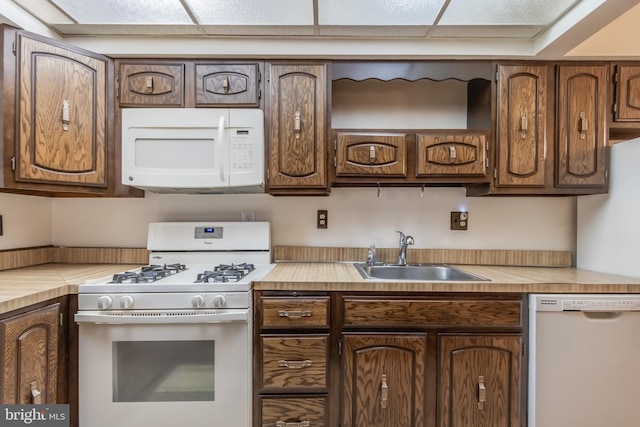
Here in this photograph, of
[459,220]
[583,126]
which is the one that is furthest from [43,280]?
[583,126]

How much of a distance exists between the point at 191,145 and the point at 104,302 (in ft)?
2.80

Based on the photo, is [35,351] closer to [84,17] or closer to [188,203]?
[188,203]

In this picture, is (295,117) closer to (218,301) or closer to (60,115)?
(218,301)

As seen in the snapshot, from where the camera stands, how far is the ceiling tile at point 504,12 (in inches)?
61.3

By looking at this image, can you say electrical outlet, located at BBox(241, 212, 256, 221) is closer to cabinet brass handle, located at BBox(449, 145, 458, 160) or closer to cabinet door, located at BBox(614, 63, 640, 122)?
cabinet brass handle, located at BBox(449, 145, 458, 160)

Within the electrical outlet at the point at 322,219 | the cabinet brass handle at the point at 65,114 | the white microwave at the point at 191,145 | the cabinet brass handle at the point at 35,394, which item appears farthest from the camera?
the electrical outlet at the point at 322,219

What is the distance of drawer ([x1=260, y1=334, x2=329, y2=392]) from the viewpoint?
5.06ft

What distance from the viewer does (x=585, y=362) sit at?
1.49m

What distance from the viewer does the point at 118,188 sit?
6.12ft

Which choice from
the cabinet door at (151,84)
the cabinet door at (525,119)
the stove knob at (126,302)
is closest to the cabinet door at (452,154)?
the cabinet door at (525,119)

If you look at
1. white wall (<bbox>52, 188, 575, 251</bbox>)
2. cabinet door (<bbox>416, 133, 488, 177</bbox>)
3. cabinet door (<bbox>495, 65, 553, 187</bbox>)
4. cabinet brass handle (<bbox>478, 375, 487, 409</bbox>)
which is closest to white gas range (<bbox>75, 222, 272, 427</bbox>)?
white wall (<bbox>52, 188, 575, 251</bbox>)

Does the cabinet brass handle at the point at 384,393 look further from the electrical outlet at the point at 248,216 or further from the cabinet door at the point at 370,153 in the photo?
the electrical outlet at the point at 248,216

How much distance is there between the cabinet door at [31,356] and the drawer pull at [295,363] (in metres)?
0.93

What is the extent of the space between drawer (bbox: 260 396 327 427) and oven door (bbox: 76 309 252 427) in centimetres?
9
